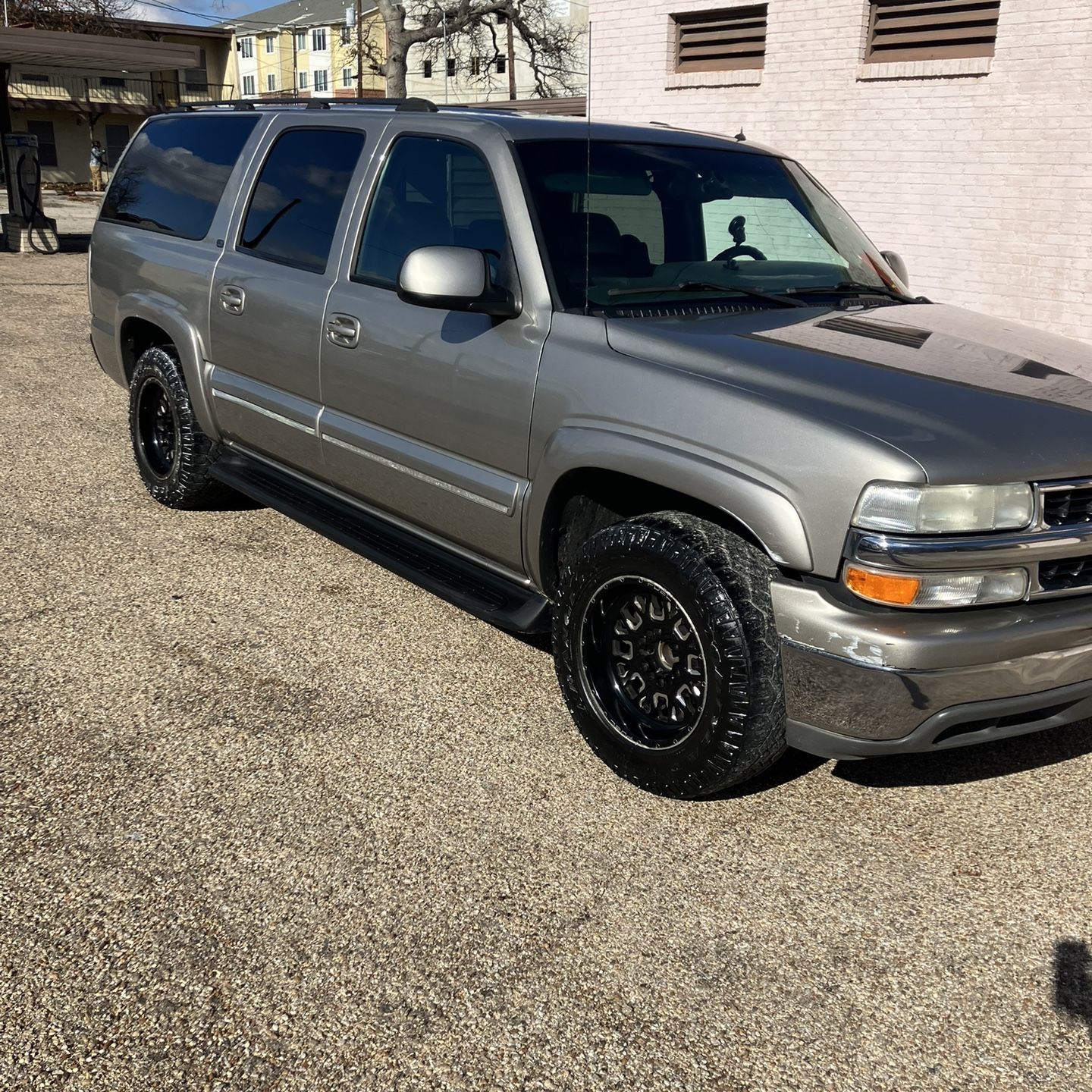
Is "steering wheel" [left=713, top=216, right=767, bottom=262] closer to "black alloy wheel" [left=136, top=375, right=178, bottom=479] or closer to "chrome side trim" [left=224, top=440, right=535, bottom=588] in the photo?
"chrome side trim" [left=224, top=440, right=535, bottom=588]

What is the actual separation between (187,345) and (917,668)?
3.81m

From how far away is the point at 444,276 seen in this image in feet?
11.4

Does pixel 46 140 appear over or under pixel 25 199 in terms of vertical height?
over

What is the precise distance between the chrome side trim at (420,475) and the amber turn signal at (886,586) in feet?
4.21

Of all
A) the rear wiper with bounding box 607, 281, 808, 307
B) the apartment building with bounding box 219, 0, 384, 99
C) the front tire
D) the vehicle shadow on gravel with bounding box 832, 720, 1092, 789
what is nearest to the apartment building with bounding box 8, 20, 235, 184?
the apartment building with bounding box 219, 0, 384, 99

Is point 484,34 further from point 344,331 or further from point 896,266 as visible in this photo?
point 344,331

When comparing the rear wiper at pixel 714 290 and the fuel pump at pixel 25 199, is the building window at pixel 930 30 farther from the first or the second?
the fuel pump at pixel 25 199

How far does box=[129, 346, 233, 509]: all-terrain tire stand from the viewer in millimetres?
5496

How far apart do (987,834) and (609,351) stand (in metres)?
1.74

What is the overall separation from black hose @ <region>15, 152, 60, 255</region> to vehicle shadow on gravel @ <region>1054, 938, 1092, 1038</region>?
1880cm

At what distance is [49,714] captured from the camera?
146 inches

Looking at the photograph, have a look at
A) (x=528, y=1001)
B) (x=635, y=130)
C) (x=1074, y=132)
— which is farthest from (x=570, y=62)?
(x=528, y=1001)

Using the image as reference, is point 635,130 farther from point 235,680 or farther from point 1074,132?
point 1074,132

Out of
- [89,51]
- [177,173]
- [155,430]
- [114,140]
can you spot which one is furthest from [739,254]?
[114,140]
